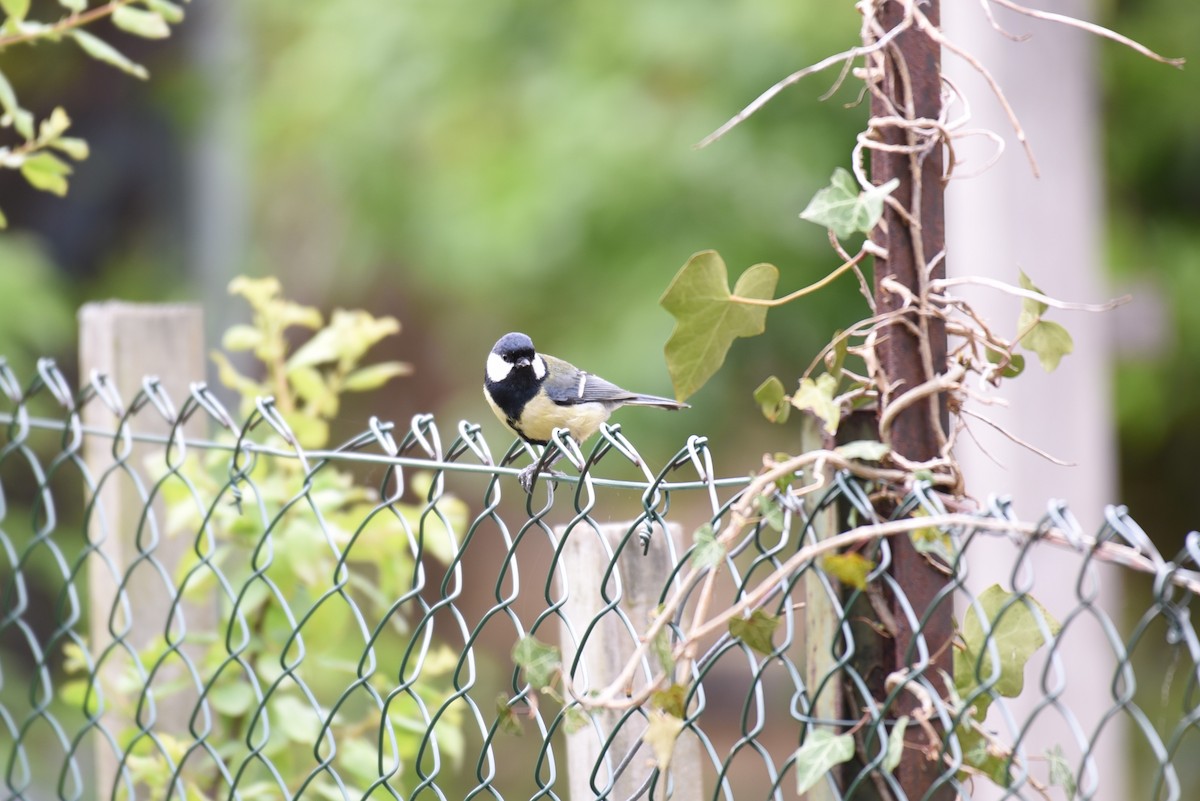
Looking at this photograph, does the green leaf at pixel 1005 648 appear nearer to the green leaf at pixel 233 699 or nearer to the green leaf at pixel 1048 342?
the green leaf at pixel 1048 342

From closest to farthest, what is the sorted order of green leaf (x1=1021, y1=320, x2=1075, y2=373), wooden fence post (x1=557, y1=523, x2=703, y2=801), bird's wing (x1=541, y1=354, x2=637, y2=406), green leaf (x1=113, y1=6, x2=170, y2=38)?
green leaf (x1=1021, y1=320, x2=1075, y2=373) < wooden fence post (x1=557, y1=523, x2=703, y2=801) < green leaf (x1=113, y1=6, x2=170, y2=38) < bird's wing (x1=541, y1=354, x2=637, y2=406)

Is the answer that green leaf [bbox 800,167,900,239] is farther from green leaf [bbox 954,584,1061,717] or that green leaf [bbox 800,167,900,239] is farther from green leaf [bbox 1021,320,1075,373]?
green leaf [bbox 954,584,1061,717]

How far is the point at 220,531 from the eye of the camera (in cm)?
230

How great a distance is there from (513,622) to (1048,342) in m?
0.93

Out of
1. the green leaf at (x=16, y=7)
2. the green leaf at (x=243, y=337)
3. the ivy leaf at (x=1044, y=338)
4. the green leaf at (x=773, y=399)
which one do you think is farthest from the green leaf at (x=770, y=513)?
the green leaf at (x=16, y=7)

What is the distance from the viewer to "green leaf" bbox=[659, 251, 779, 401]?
1.33 meters

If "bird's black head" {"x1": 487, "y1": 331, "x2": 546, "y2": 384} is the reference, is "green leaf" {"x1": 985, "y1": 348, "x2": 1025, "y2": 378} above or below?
above

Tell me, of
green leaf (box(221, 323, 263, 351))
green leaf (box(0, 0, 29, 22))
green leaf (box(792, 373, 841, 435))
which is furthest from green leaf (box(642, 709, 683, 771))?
green leaf (box(0, 0, 29, 22))

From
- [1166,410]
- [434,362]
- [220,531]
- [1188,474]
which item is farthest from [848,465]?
[434,362]

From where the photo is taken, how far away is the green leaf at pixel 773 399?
1316 mm

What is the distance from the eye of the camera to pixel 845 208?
4.01 feet

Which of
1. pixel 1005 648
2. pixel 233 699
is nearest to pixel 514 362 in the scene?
pixel 233 699

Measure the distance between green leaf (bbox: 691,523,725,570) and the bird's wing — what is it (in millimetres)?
1517

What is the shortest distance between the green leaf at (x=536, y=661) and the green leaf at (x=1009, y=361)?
1.88 feet
